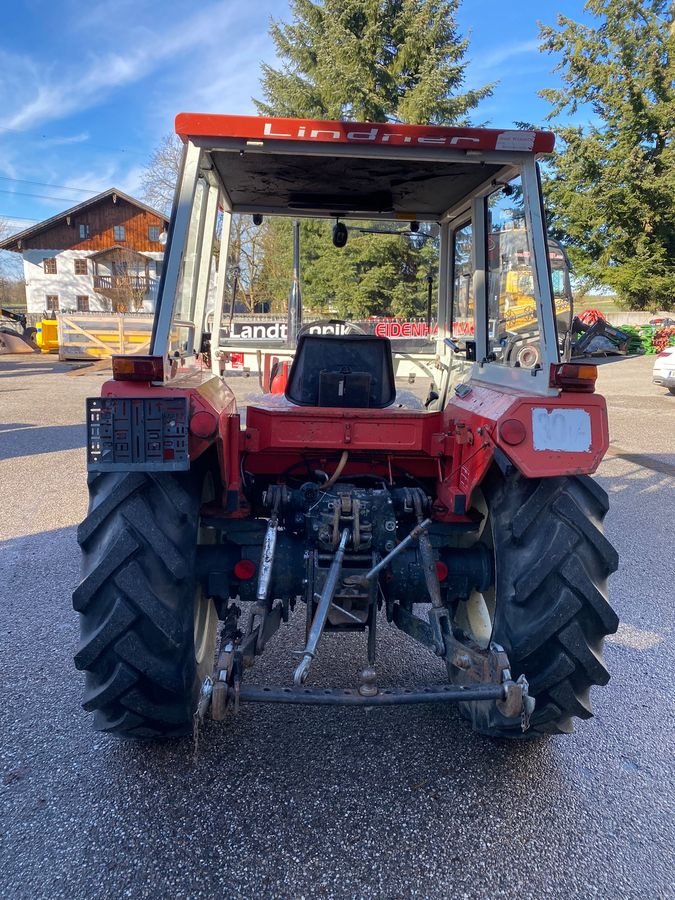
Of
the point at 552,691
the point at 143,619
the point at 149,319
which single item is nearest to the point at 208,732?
the point at 143,619

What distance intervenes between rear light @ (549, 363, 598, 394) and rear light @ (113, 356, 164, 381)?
1416 millimetres

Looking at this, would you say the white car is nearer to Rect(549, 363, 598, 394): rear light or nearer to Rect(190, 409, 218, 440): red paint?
Rect(549, 363, 598, 394): rear light

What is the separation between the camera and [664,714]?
3104 mm

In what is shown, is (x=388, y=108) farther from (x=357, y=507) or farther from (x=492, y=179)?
(x=357, y=507)

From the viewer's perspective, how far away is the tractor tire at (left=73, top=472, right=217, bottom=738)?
2.29 meters

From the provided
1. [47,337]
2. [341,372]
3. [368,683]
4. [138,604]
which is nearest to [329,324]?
[341,372]

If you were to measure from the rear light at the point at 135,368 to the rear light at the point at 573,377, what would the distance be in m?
1.42

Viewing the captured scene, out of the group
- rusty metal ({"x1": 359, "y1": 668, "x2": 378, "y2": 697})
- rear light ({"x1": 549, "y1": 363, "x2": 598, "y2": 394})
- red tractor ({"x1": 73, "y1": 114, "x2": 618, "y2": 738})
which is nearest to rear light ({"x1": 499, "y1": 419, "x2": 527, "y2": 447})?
red tractor ({"x1": 73, "y1": 114, "x2": 618, "y2": 738})

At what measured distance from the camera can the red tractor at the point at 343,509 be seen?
7.51 ft

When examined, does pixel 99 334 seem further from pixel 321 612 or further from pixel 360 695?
pixel 360 695

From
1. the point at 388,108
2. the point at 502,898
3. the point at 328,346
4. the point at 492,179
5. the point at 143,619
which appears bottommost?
the point at 502,898

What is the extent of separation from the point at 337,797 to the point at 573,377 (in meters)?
1.76

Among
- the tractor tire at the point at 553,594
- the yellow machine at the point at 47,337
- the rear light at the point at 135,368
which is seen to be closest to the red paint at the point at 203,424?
the rear light at the point at 135,368

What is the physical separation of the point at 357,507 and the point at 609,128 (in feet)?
95.4
